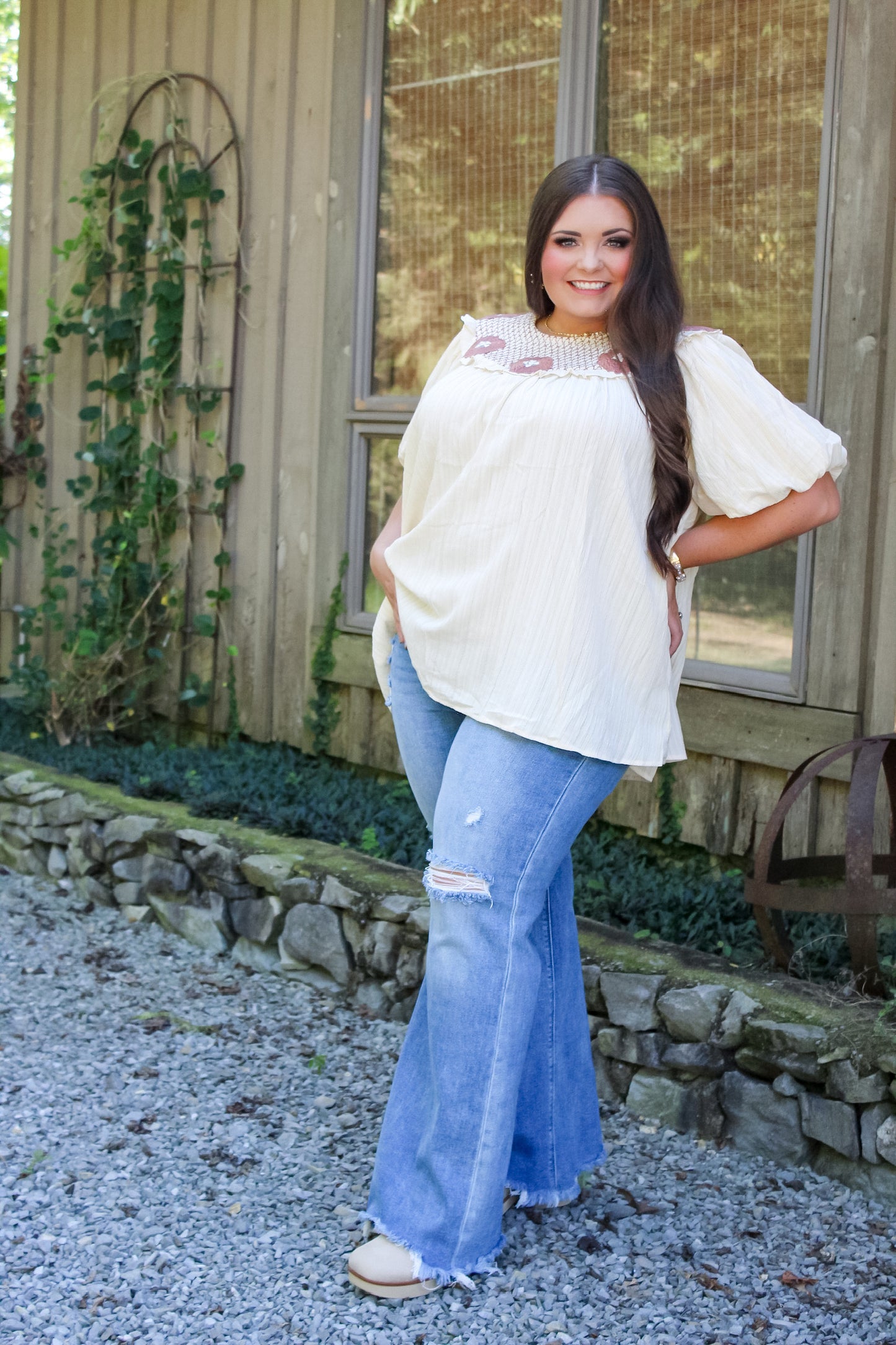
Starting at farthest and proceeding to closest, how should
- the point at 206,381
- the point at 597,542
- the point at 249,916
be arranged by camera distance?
the point at 206,381 < the point at 249,916 < the point at 597,542

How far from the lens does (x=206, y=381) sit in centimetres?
468

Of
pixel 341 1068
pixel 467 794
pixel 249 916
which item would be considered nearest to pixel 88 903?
pixel 249 916

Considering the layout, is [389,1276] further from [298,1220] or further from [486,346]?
[486,346]

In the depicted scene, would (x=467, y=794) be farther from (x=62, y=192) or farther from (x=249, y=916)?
(x=62, y=192)

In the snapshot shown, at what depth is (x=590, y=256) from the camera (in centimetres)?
204

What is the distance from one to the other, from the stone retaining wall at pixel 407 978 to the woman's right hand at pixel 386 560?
1.05 m

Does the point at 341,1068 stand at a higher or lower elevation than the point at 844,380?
lower

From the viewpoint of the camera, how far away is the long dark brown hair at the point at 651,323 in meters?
1.95

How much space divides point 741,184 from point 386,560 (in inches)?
67.9

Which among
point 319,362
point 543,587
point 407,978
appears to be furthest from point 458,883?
point 319,362

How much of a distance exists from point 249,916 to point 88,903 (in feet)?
2.46

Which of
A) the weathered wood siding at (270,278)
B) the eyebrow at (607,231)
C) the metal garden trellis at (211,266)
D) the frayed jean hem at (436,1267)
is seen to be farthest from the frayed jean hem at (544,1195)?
the metal garden trellis at (211,266)

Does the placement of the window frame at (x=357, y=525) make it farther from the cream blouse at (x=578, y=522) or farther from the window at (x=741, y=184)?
the cream blouse at (x=578, y=522)

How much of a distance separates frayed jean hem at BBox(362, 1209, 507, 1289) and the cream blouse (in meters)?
0.84
